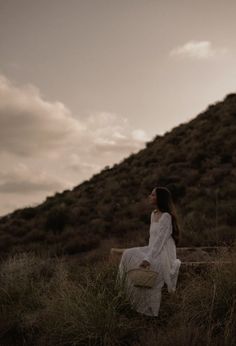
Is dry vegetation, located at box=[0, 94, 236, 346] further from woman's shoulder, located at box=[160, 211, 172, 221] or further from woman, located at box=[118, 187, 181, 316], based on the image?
woman's shoulder, located at box=[160, 211, 172, 221]

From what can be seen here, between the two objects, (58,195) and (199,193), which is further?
(58,195)

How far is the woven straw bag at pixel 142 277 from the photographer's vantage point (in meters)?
6.94

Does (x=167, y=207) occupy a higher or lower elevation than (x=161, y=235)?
higher

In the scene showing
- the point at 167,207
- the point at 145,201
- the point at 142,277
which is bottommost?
the point at 142,277

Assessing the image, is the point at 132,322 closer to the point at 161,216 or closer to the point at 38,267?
the point at 161,216

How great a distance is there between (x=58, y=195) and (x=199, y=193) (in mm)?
12955

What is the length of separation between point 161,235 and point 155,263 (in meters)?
0.41

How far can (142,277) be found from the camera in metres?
6.97

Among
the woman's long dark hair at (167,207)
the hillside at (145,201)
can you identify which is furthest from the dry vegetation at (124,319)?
the hillside at (145,201)

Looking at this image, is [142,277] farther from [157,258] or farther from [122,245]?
[122,245]

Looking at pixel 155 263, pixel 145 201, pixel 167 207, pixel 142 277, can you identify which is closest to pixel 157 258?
pixel 155 263

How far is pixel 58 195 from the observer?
29.9 metres

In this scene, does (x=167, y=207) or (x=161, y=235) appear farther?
(x=167, y=207)

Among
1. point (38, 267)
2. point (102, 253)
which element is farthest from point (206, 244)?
point (38, 267)
